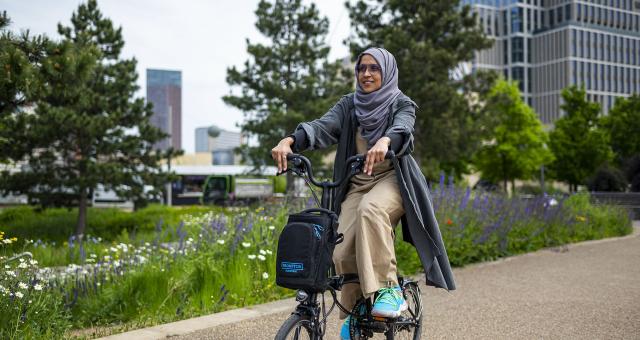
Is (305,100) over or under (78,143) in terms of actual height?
over

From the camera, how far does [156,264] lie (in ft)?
19.3

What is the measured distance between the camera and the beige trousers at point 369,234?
290cm

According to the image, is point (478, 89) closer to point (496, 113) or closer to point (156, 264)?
point (496, 113)

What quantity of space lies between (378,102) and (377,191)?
0.47 m

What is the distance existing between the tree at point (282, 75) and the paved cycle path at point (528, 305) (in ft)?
51.2

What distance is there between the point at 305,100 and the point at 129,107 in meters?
8.23

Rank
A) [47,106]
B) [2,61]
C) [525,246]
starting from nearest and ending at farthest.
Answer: [2,61]
[525,246]
[47,106]

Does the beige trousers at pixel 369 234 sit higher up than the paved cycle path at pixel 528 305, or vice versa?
the beige trousers at pixel 369 234

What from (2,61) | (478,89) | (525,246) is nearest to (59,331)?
(2,61)

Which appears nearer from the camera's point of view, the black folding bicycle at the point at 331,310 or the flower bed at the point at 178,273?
the black folding bicycle at the point at 331,310

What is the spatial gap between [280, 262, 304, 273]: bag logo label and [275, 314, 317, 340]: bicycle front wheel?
0.65 ft

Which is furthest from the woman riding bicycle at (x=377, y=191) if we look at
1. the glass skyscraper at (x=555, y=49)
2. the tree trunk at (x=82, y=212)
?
the glass skyscraper at (x=555, y=49)

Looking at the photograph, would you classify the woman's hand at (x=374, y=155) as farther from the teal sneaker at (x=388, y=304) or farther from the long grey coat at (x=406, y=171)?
the teal sneaker at (x=388, y=304)

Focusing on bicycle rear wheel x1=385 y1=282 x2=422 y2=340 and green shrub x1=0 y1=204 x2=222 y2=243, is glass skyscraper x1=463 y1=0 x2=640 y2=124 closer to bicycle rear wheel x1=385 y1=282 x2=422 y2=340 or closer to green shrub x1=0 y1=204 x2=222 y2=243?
green shrub x1=0 y1=204 x2=222 y2=243
